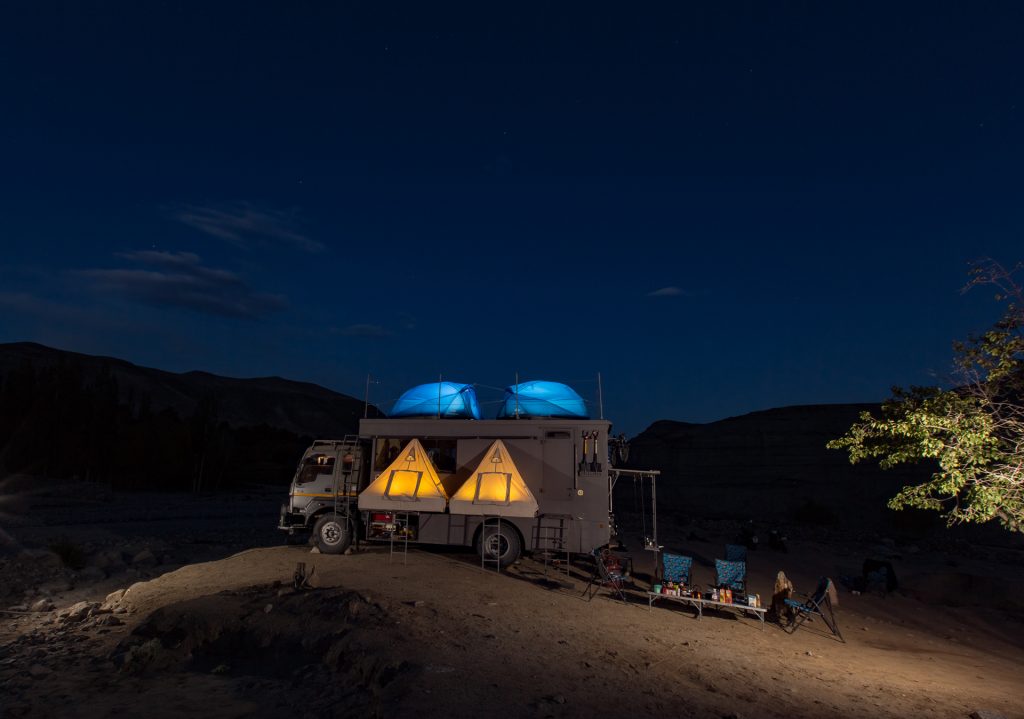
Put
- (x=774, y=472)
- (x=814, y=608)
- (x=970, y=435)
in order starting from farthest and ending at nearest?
(x=774, y=472) → (x=814, y=608) → (x=970, y=435)

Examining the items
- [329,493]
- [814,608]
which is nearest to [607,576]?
[814,608]

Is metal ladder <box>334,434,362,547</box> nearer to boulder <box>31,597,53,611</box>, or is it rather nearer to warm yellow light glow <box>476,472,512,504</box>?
warm yellow light glow <box>476,472,512,504</box>

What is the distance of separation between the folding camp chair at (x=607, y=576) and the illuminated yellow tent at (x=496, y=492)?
182cm

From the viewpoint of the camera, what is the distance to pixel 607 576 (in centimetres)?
1327

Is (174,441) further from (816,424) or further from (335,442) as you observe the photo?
(816,424)

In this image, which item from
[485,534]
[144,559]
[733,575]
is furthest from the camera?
[144,559]

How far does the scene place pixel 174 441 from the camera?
53250mm

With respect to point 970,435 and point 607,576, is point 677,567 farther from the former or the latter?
point 970,435

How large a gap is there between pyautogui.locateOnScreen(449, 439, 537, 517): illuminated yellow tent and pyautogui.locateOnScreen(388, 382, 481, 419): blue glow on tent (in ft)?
9.14

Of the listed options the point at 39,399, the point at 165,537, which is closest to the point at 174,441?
the point at 39,399

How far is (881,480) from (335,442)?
175ft

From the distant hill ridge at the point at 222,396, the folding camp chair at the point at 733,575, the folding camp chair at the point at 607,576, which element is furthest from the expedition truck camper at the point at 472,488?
the distant hill ridge at the point at 222,396

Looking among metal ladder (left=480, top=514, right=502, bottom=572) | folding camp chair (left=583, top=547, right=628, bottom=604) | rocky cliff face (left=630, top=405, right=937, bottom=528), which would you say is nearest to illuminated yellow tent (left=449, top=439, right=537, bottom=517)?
metal ladder (left=480, top=514, right=502, bottom=572)

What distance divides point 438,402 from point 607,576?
645 cm
